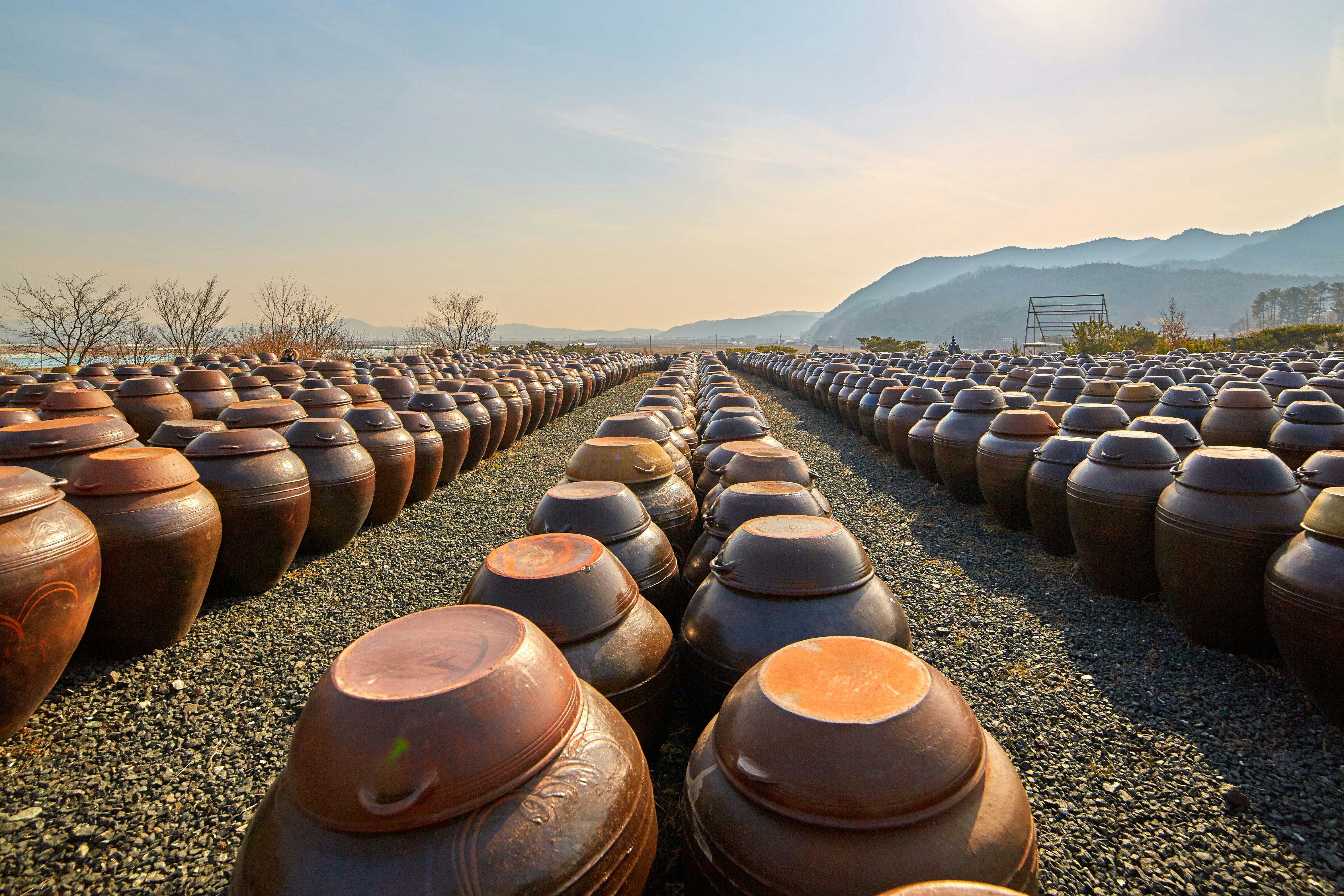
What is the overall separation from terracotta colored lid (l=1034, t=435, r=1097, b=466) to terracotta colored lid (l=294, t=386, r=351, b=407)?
846cm

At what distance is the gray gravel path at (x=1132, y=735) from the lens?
285 cm

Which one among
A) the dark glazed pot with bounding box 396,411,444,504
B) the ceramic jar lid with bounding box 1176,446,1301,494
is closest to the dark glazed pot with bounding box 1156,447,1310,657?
the ceramic jar lid with bounding box 1176,446,1301,494

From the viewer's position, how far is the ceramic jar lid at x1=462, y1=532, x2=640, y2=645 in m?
2.94

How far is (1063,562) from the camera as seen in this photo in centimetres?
646

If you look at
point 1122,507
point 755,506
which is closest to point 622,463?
point 755,506

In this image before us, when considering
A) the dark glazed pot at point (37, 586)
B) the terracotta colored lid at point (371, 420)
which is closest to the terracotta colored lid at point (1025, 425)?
the terracotta colored lid at point (371, 420)

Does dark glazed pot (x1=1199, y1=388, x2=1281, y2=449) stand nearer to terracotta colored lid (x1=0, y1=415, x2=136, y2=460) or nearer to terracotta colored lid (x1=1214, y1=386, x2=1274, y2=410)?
terracotta colored lid (x1=1214, y1=386, x2=1274, y2=410)

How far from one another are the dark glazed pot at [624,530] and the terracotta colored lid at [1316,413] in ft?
21.7

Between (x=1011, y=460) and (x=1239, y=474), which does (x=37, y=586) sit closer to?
(x=1239, y=474)

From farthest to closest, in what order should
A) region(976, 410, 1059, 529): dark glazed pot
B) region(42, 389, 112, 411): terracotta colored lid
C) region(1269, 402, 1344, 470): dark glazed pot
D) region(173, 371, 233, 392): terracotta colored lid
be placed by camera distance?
region(173, 371, 233, 392): terracotta colored lid → region(976, 410, 1059, 529): dark glazed pot → region(42, 389, 112, 411): terracotta colored lid → region(1269, 402, 1344, 470): dark glazed pot

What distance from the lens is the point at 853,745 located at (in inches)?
75.2

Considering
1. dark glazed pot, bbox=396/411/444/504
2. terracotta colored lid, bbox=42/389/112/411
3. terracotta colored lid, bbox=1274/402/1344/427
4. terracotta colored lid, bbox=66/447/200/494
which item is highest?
terracotta colored lid, bbox=1274/402/1344/427

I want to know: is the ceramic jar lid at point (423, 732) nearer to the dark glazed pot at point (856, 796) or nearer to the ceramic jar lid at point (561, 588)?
the dark glazed pot at point (856, 796)

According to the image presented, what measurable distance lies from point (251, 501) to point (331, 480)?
44.8 inches
